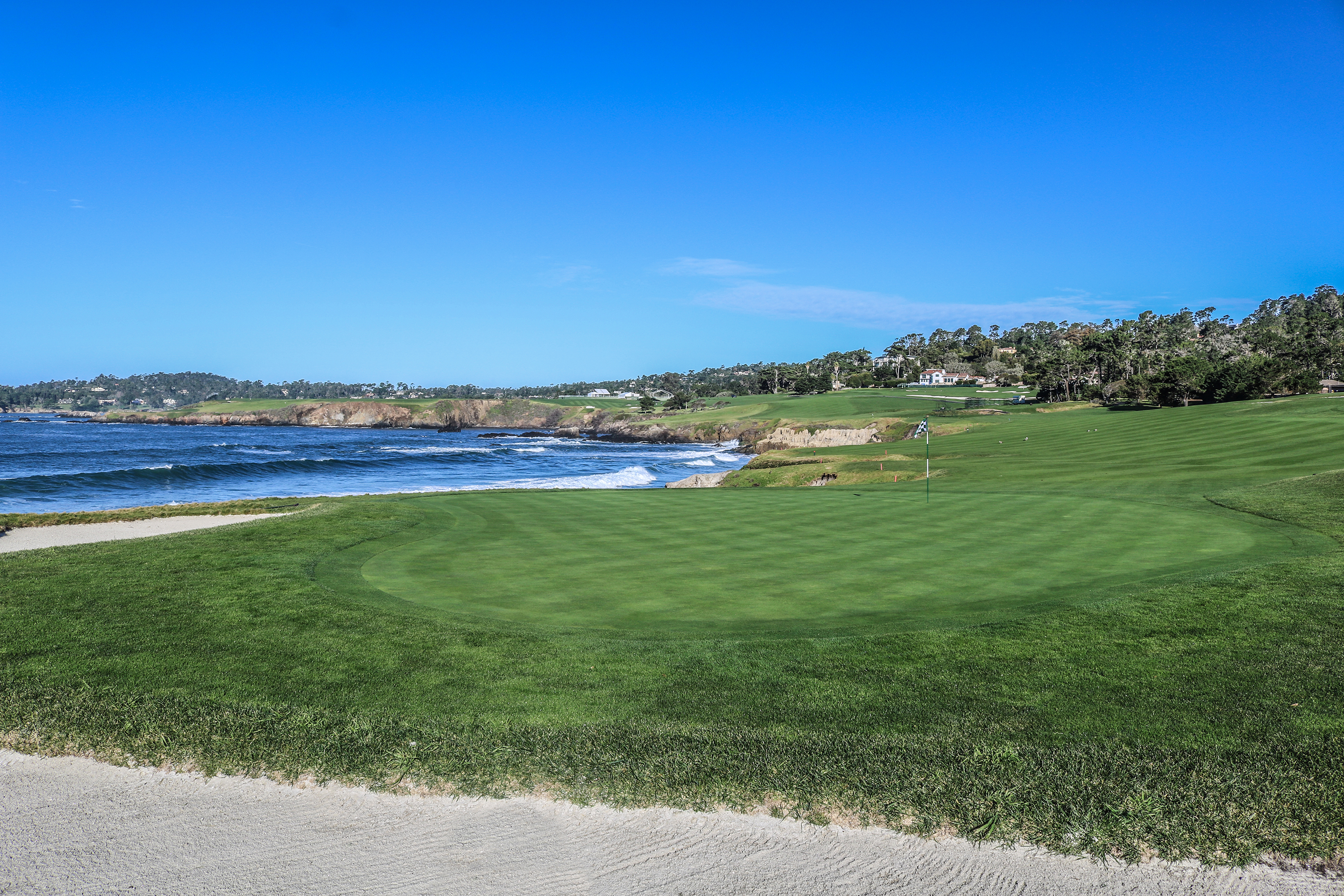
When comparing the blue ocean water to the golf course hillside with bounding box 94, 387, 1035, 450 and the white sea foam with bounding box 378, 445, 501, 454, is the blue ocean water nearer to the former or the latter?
the white sea foam with bounding box 378, 445, 501, 454

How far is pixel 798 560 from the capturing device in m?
14.5

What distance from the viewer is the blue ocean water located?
152ft

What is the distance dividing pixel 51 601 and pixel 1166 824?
46.9ft

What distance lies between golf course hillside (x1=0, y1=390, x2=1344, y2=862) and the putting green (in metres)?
0.10

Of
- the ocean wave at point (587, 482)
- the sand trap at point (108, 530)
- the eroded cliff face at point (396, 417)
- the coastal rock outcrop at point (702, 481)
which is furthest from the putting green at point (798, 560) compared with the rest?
the eroded cliff face at point (396, 417)

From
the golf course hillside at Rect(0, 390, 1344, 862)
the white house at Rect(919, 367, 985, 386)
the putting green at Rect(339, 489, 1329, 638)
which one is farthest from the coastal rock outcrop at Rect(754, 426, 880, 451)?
the white house at Rect(919, 367, 985, 386)

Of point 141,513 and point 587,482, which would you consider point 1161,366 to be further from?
point 141,513

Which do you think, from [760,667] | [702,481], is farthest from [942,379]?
[760,667]

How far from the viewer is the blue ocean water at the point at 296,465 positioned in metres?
46.3

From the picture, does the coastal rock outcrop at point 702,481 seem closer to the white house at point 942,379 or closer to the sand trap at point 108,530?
the sand trap at point 108,530

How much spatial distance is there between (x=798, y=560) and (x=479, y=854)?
9.80 m

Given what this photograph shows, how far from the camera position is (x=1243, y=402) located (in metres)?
63.0

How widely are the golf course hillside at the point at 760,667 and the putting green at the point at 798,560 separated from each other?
10 cm

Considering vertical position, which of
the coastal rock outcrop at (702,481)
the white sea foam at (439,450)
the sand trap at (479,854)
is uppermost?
the sand trap at (479,854)
